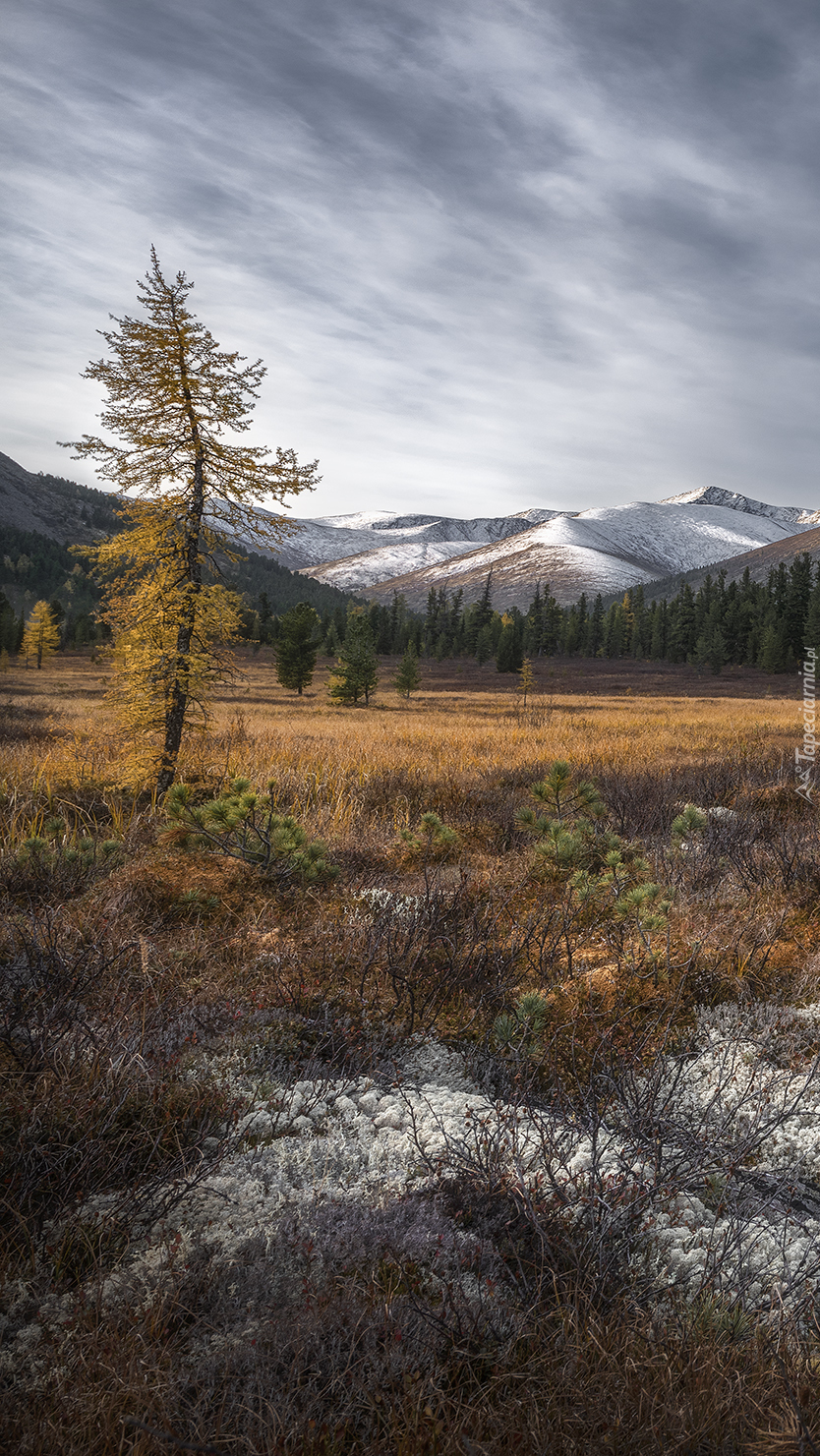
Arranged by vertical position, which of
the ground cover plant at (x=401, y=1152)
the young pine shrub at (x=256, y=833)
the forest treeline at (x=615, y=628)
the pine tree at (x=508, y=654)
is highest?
the forest treeline at (x=615, y=628)

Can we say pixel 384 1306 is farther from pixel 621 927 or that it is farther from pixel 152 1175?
pixel 621 927

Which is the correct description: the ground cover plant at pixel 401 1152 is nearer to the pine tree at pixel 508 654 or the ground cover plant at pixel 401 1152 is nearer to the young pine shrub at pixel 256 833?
the young pine shrub at pixel 256 833

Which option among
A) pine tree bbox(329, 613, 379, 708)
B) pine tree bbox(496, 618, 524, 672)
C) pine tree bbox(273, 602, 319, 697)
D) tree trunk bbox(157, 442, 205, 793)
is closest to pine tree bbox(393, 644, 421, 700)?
pine tree bbox(329, 613, 379, 708)

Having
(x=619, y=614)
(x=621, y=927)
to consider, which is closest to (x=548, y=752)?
(x=621, y=927)

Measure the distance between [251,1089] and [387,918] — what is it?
1.55 meters

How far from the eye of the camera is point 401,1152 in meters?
2.41

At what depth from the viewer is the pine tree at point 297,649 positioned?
149 feet

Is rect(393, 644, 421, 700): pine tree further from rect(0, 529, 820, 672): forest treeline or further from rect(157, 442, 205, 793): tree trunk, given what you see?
rect(157, 442, 205, 793): tree trunk

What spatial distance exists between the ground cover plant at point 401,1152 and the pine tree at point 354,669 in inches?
1287

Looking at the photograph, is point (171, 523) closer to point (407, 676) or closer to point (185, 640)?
point (185, 640)

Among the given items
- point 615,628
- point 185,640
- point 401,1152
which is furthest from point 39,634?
point 615,628

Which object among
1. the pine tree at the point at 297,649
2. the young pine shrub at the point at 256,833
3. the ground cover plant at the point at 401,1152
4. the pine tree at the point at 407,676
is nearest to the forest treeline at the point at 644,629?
the pine tree at the point at 297,649

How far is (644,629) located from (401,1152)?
346 feet

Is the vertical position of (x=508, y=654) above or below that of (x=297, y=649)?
above
